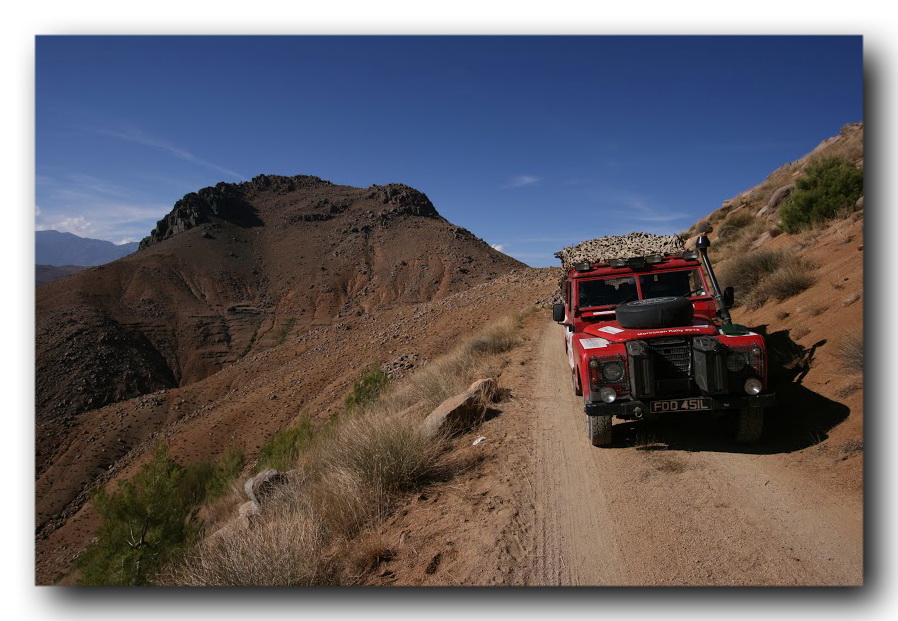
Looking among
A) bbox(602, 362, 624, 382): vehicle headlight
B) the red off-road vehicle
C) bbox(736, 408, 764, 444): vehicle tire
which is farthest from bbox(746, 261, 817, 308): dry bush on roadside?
bbox(602, 362, 624, 382): vehicle headlight

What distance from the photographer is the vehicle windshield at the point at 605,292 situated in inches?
278

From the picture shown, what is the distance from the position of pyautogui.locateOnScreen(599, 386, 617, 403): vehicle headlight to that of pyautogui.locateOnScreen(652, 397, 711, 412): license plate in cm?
40

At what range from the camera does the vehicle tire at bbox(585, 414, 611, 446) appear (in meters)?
5.57

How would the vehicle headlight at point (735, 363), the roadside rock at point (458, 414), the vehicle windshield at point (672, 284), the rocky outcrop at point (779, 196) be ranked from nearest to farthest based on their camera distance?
the vehicle headlight at point (735, 363) → the roadside rock at point (458, 414) → the vehicle windshield at point (672, 284) → the rocky outcrop at point (779, 196)

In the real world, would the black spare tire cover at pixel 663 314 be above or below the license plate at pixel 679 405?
above

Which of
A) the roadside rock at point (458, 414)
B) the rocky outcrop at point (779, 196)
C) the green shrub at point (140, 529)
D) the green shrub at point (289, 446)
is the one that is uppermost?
the rocky outcrop at point (779, 196)

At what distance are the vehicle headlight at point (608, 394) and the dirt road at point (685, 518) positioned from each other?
707mm

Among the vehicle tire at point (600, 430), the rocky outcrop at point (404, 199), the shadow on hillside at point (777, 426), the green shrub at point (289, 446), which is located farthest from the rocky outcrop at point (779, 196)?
the rocky outcrop at point (404, 199)

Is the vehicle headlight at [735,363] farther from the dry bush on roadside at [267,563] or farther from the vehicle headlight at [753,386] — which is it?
the dry bush on roadside at [267,563]

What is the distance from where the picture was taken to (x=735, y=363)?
499 centimetres

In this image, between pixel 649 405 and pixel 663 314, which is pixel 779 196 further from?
pixel 649 405

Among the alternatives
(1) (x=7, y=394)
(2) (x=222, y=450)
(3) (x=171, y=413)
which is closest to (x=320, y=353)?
(2) (x=222, y=450)

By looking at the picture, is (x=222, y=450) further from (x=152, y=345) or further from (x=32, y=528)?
(x=152, y=345)

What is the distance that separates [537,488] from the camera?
4824 mm
